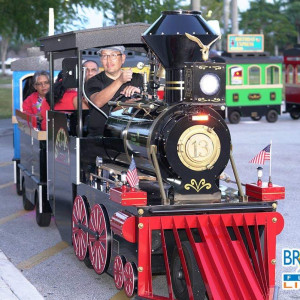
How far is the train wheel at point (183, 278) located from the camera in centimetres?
696

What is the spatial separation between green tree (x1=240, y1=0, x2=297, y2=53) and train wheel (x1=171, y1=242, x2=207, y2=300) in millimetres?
89886

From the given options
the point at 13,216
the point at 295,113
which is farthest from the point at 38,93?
the point at 295,113

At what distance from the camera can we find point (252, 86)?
27.7m

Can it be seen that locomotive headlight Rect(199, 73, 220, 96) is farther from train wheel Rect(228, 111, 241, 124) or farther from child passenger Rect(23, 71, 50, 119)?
train wheel Rect(228, 111, 241, 124)

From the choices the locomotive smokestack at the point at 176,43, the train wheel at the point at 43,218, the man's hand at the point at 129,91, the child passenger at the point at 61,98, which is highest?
the locomotive smokestack at the point at 176,43

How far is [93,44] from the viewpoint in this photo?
8477mm

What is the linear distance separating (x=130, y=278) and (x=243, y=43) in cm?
2295

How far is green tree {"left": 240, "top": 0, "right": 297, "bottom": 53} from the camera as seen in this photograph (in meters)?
97.6

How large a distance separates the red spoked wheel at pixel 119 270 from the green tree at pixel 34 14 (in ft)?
65.3

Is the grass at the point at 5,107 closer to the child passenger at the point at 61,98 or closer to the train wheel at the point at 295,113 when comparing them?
the train wheel at the point at 295,113

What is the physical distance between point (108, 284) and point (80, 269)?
2.19ft

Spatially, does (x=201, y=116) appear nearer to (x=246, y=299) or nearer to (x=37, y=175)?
(x=246, y=299)

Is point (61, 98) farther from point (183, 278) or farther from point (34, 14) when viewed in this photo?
point (34, 14)

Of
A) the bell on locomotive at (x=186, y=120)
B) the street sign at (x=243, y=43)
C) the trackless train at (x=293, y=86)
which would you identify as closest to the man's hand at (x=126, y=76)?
the bell on locomotive at (x=186, y=120)
